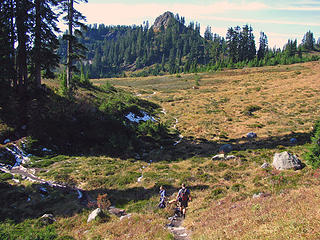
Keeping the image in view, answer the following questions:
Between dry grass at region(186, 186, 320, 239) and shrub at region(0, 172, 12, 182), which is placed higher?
dry grass at region(186, 186, 320, 239)

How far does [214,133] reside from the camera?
3023 cm

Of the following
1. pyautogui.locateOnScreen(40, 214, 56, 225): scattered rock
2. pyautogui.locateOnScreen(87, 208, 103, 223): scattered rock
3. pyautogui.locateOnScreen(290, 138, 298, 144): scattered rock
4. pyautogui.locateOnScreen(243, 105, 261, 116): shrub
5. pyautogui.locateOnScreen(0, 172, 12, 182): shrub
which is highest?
pyautogui.locateOnScreen(243, 105, 261, 116): shrub

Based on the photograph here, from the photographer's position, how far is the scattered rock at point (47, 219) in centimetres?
1163

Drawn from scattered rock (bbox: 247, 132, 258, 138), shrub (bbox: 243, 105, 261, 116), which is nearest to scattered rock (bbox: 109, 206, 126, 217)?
scattered rock (bbox: 247, 132, 258, 138)

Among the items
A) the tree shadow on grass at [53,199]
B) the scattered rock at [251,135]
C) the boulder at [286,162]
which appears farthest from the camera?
the scattered rock at [251,135]

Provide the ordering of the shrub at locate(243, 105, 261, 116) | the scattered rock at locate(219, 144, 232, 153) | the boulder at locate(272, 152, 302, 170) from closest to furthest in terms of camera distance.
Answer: the boulder at locate(272, 152, 302, 170), the scattered rock at locate(219, 144, 232, 153), the shrub at locate(243, 105, 261, 116)

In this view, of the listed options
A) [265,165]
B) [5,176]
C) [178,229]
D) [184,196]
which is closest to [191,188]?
[184,196]

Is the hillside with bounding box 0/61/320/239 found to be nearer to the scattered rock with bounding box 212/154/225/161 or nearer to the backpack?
the scattered rock with bounding box 212/154/225/161

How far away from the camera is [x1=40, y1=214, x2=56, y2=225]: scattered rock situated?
1163 centimetres

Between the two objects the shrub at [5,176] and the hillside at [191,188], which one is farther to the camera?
the shrub at [5,176]

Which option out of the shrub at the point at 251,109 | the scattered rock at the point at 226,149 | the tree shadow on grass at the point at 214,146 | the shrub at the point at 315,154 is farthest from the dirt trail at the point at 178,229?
the shrub at the point at 251,109

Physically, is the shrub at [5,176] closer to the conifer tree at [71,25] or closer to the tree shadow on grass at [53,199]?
the tree shadow on grass at [53,199]

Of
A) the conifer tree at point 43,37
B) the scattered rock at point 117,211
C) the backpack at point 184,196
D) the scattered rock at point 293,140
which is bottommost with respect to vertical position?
the scattered rock at point 117,211

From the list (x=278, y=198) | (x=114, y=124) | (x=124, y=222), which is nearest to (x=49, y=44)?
(x=114, y=124)
